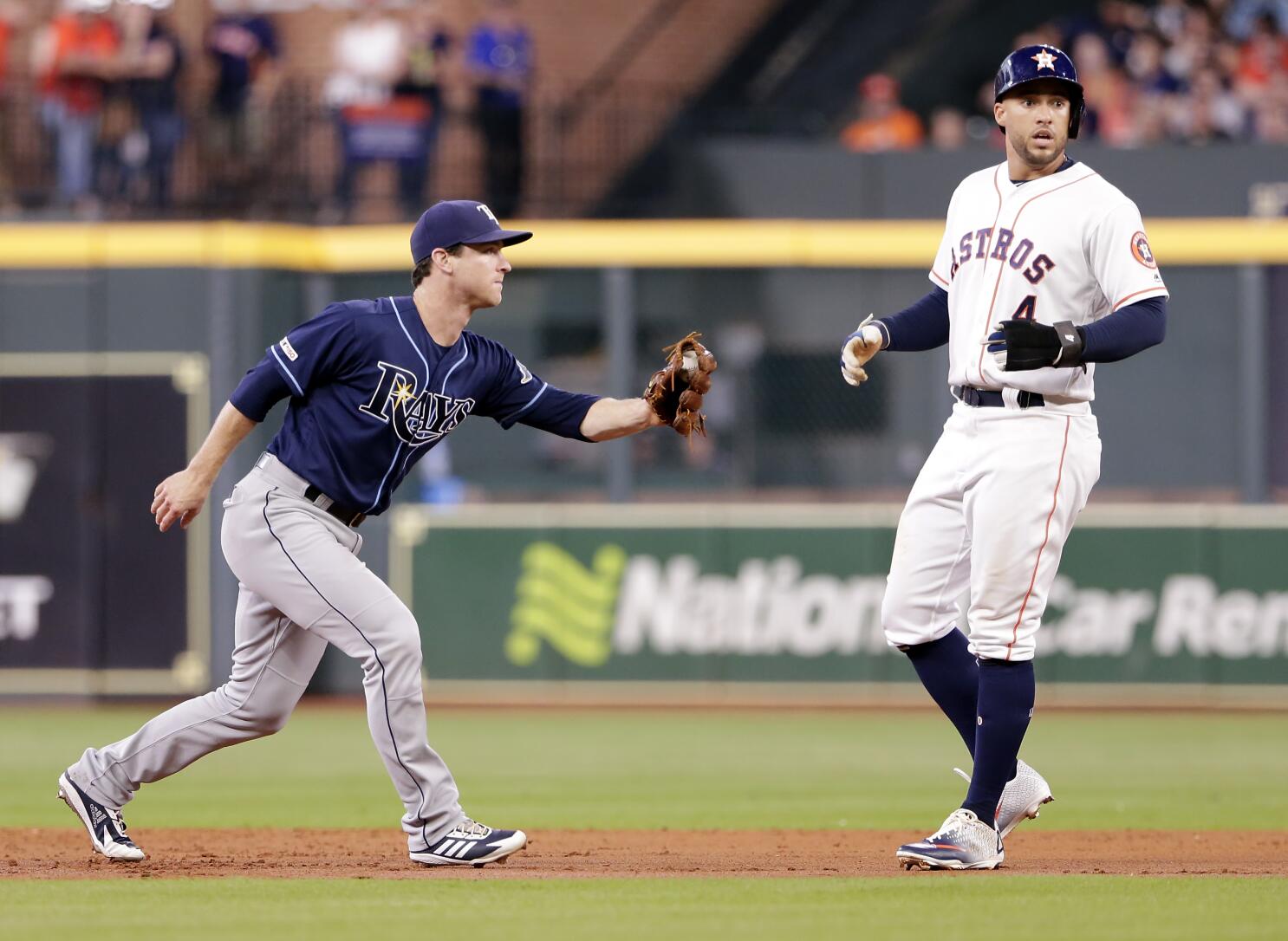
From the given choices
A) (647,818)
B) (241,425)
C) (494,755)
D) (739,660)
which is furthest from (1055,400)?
(739,660)

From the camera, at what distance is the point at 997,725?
5426mm

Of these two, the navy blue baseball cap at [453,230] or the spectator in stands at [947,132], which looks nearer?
the navy blue baseball cap at [453,230]

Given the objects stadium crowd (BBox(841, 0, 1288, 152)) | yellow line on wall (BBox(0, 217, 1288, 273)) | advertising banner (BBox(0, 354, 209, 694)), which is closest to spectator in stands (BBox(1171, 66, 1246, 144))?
stadium crowd (BBox(841, 0, 1288, 152))

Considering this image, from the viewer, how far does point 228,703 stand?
571 cm

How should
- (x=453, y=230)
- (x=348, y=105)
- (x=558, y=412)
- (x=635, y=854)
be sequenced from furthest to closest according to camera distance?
(x=348, y=105)
(x=635, y=854)
(x=558, y=412)
(x=453, y=230)

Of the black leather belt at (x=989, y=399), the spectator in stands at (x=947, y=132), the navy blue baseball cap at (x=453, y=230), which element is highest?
the spectator in stands at (x=947, y=132)

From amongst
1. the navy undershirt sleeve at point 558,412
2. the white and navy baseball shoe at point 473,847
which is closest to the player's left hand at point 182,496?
the navy undershirt sleeve at point 558,412

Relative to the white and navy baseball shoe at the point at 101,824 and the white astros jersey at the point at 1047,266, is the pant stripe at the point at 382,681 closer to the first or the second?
the white and navy baseball shoe at the point at 101,824

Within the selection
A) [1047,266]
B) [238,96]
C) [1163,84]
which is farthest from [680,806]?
[1163,84]

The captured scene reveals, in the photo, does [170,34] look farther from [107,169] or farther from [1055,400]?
[1055,400]

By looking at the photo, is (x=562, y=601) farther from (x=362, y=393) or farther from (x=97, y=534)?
(x=362, y=393)

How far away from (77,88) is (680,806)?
8298mm

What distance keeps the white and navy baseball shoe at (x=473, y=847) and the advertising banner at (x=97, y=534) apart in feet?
24.8

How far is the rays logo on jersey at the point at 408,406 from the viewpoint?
554 cm
